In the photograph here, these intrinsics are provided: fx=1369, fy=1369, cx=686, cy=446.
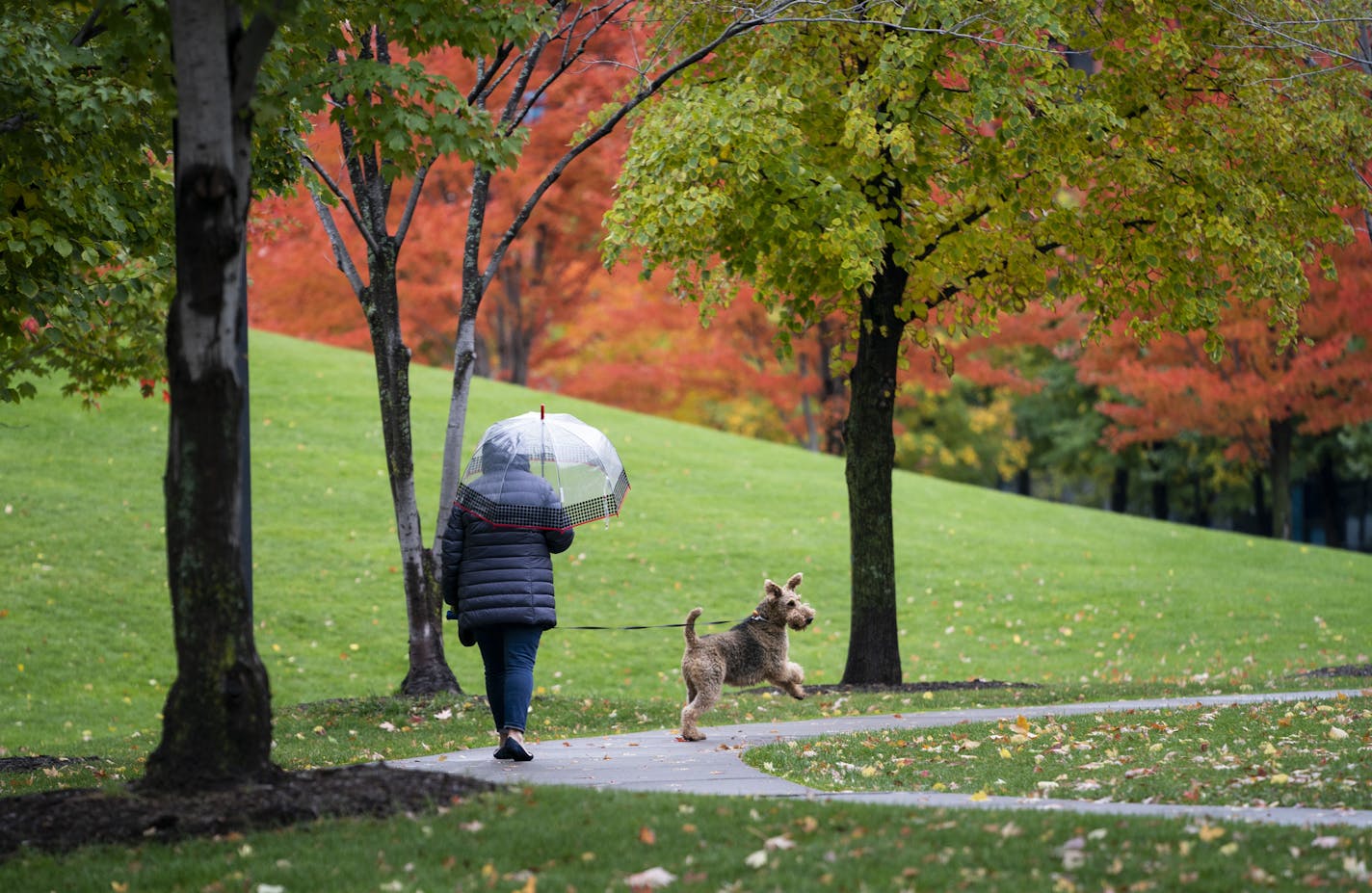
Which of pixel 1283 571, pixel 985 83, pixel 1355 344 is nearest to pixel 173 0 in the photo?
pixel 985 83

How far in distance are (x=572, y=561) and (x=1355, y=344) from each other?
19365mm

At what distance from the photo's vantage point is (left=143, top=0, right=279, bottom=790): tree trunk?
19.7 feet

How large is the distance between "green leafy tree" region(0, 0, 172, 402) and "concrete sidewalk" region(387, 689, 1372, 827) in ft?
13.6

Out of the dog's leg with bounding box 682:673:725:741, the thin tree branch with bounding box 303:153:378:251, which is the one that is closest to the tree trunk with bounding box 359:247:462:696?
the thin tree branch with bounding box 303:153:378:251

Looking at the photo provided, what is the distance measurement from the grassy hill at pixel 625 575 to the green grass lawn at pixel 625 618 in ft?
0.22

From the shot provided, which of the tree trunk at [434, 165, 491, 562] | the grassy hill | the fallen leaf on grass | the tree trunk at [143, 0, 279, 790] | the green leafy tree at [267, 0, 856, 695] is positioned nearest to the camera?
the fallen leaf on grass

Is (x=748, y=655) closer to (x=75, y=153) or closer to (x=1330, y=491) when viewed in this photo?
(x=75, y=153)

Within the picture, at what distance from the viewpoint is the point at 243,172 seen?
6254 millimetres

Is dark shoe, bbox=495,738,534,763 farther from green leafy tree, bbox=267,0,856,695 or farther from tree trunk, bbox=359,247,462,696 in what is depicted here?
tree trunk, bbox=359,247,462,696

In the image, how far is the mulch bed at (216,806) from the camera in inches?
227

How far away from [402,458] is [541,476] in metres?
3.68

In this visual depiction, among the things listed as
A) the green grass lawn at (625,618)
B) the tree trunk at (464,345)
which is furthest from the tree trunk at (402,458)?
the green grass lawn at (625,618)

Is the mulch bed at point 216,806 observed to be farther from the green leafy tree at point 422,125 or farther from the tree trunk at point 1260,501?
the tree trunk at point 1260,501

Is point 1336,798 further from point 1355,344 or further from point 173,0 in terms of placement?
point 1355,344
